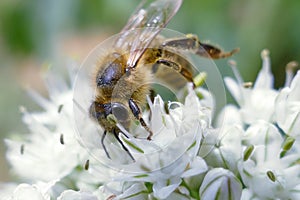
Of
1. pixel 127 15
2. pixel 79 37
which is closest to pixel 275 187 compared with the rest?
pixel 127 15

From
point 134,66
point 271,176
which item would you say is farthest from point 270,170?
point 134,66

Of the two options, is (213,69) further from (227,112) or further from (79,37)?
(79,37)

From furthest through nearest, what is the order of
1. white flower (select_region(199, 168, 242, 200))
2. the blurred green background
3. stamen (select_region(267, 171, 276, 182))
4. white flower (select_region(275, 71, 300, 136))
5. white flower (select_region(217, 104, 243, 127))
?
the blurred green background → white flower (select_region(217, 104, 243, 127)) → white flower (select_region(275, 71, 300, 136)) → stamen (select_region(267, 171, 276, 182)) → white flower (select_region(199, 168, 242, 200))

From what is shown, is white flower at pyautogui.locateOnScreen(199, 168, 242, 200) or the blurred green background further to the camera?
the blurred green background

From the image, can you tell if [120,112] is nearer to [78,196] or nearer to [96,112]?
[96,112]

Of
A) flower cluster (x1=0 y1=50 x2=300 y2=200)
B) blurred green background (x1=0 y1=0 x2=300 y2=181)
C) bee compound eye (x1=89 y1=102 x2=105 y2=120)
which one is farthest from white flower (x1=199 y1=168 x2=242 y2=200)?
blurred green background (x1=0 y1=0 x2=300 y2=181)

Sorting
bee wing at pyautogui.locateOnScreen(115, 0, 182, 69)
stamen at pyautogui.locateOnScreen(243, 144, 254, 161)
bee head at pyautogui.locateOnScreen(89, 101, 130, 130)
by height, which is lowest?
stamen at pyautogui.locateOnScreen(243, 144, 254, 161)

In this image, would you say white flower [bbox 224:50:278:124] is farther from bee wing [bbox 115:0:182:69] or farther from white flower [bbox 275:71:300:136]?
bee wing [bbox 115:0:182:69]
